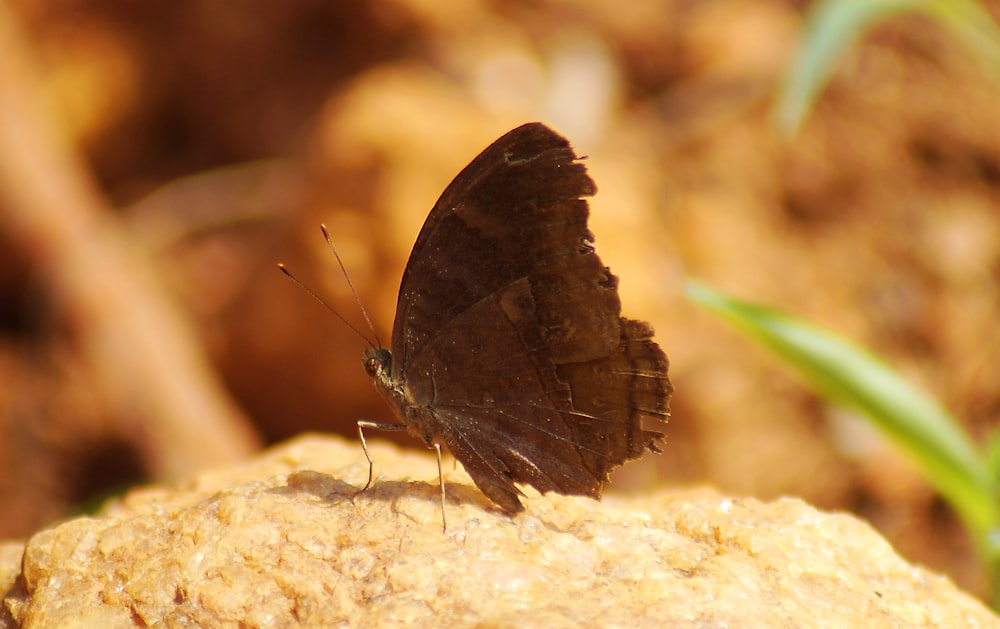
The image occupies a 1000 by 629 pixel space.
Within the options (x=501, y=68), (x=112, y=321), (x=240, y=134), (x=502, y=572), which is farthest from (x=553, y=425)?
(x=240, y=134)

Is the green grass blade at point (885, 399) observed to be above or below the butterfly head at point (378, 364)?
above

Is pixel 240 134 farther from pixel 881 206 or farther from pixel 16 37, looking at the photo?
pixel 881 206

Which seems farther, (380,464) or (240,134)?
(240,134)

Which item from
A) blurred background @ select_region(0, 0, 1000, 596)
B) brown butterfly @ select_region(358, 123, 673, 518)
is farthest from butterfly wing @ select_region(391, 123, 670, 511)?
blurred background @ select_region(0, 0, 1000, 596)

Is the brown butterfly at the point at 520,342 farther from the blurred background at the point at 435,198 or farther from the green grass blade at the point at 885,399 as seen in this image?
the blurred background at the point at 435,198

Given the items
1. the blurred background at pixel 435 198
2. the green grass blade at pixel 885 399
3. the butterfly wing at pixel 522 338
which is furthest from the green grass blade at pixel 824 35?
the blurred background at pixel 435 198

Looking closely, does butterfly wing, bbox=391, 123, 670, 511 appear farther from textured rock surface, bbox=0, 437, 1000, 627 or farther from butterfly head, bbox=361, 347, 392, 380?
textured rock surface, bbox=0, 437, 1000, 627
